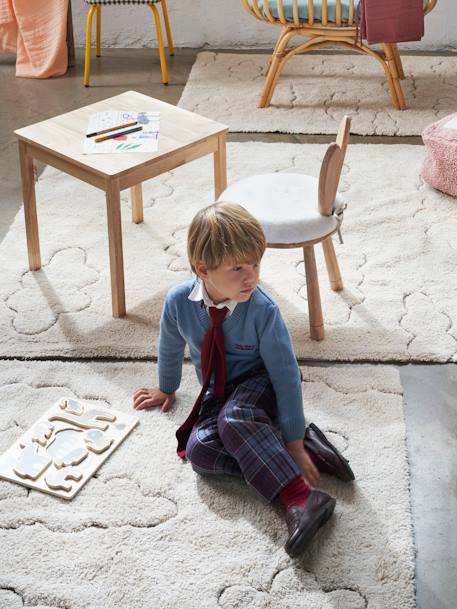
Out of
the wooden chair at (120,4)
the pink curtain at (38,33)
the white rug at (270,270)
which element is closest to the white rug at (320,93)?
the wooden chair at (120,4)

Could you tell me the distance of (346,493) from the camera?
1732mm

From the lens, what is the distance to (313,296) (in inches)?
84.1

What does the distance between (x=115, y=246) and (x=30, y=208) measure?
0.37 m

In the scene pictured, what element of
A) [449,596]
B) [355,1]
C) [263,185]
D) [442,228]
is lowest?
[449,596]

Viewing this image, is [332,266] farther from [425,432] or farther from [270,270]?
[425,432]

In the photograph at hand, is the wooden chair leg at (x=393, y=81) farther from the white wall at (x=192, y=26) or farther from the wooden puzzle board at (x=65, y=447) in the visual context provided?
the wooden puzzle board at (x=65, y=447)

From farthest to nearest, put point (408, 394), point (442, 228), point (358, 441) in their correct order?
point (442, 228) → point (408, 394) → point (358, 441)

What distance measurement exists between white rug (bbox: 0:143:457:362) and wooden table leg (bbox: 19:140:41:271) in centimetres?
5

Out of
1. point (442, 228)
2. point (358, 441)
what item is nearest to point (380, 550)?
point (358, 441)

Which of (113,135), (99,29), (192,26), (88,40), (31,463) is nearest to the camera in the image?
(31,463)

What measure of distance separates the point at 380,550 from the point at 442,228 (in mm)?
1328

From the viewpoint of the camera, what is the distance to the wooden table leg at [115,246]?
6.93 ft

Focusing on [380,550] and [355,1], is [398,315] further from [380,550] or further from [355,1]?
[355,1]

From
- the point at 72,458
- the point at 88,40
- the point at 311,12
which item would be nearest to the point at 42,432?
the point at 72,458
